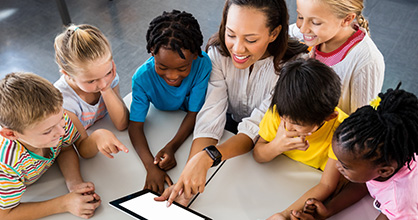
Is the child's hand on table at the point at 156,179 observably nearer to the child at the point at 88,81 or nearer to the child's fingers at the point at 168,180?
the child's fingers at the point at 168,180

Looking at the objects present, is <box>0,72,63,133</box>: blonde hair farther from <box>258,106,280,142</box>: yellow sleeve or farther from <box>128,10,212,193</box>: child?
<box>258,106,280,142</box>: yellow sleeve

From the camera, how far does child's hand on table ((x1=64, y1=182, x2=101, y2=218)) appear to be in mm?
1130

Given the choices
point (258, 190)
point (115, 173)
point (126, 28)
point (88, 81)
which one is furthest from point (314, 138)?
point (126, 28)

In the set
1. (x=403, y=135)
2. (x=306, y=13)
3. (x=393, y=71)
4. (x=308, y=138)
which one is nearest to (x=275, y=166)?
(x=308, y=138)

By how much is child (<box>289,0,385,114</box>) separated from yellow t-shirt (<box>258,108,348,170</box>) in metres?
0.25

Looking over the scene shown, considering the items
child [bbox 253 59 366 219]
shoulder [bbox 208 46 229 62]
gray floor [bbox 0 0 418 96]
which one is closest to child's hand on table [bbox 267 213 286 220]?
child [bbox 253 59 366 219]

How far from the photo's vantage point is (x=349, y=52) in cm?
142

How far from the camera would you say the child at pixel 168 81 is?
1241 millimetres

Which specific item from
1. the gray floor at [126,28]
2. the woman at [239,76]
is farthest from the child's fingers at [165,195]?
the gray floor at [126,28]

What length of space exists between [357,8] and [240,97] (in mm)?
545

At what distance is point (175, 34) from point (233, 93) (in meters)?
0.38

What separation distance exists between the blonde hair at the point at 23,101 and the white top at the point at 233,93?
522mm

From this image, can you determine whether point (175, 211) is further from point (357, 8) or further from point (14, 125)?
point (357, 8)

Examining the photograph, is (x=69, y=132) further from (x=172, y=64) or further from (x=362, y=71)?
(x=362, y=71)
